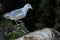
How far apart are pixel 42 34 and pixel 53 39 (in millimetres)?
196

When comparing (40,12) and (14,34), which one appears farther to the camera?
(40,12)

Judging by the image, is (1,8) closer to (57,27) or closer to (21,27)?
(57,27)

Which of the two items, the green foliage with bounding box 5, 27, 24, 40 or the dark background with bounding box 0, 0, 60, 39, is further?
the dark background with bounding box 0, 0, 60, 39

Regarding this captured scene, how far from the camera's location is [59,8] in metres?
7.03

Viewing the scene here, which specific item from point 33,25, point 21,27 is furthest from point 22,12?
point 33,25

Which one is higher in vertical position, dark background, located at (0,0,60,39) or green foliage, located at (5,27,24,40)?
dark background, located at (0,0,60,39)

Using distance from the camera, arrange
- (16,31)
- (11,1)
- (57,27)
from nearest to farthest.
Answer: (16,31) → (57,27) → (11,1)

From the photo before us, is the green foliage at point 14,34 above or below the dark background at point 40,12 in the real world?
below

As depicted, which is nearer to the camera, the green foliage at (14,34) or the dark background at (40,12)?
the green foliage at (14,34)

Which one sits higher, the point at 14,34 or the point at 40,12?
the point at 40,12

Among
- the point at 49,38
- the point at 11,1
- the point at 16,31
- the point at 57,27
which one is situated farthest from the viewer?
the point at 11,1

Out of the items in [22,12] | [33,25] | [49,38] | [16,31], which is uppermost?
[33,25]

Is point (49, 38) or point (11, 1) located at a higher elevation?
point (11, 1)

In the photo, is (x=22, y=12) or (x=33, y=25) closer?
(x=22, y=12)
